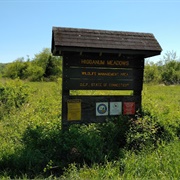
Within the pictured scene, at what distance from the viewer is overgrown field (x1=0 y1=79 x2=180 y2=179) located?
416cm

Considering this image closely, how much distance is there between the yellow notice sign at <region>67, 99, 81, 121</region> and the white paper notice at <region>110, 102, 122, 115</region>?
0.94 meters

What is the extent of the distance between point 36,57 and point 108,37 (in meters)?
57.8

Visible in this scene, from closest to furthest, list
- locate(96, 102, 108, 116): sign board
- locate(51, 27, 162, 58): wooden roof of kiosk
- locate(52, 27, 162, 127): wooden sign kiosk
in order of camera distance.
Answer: locate(51, 27, 162, 58): wooden roof of kiosk, locate(52, 27, 162, 127): wooden sign kiosk, locate(96, 102, 108, 116): sign board

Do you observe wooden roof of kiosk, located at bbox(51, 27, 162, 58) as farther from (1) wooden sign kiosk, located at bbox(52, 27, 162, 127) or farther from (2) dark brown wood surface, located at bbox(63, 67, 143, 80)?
(2) dark brown wood surface, located at bbox(63, 67, 143, 80)

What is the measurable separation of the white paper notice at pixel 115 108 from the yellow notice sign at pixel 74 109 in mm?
944

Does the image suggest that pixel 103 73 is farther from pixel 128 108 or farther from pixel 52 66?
pixel 52 66

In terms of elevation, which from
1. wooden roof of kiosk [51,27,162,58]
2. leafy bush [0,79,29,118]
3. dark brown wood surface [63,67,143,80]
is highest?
wooden roof of kiosk [51,27,162,58]

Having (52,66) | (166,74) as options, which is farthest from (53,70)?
(166,74)

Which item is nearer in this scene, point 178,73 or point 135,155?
point 135,155

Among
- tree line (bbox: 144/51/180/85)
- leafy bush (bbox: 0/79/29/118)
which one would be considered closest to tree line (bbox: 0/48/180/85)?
tree line (bbox: 144/51/180/85)

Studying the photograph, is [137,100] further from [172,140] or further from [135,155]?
[135,155]

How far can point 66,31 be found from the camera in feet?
19.0

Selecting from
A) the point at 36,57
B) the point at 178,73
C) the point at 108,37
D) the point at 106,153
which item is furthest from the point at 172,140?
the point at 36,57

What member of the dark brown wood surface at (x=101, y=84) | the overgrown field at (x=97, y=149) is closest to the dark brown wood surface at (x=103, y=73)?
the dark brown wood surface at (x=101, y=84)
